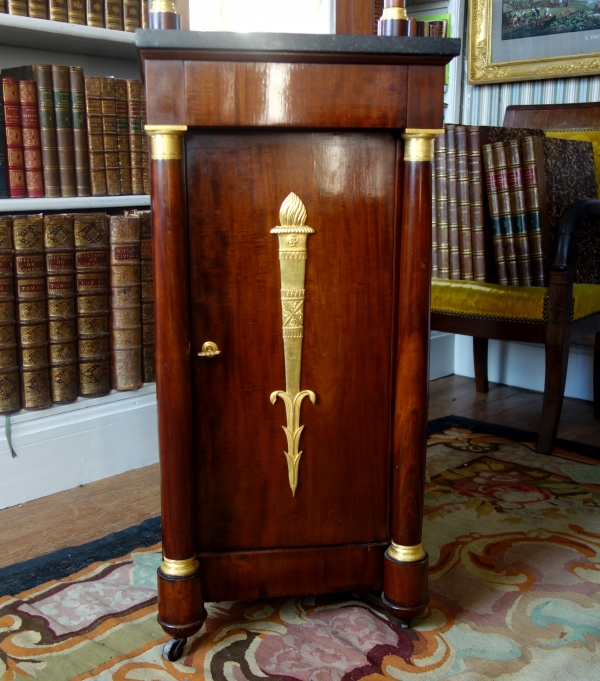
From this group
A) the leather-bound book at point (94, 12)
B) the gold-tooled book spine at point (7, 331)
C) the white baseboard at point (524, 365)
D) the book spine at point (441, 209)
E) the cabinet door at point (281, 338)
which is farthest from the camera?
the white baseboard at point (524, 365)

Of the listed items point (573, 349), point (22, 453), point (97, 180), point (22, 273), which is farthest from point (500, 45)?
point (22, 453)

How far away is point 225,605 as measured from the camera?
4.54 feet

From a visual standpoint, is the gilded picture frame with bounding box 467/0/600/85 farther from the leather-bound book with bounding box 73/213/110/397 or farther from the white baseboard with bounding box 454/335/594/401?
the leather-bound book with bounding box 73/213/110/397

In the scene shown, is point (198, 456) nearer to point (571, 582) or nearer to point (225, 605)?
point (225, 605)

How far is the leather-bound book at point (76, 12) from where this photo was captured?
1.88m

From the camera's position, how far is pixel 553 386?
84.0 inches

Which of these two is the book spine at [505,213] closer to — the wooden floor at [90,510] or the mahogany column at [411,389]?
the wooden floor at [90,510]

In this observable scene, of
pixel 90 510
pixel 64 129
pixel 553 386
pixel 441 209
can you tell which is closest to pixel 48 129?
pixel 64 129

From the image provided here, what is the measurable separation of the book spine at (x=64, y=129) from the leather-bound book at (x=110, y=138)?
0.09m

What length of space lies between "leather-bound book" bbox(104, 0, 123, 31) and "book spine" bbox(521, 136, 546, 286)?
1.20 meters

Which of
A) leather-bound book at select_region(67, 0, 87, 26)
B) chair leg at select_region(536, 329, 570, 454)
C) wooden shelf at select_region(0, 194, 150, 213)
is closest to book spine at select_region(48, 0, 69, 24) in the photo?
leather-bound book at select_region(67, 0, 87, 26)

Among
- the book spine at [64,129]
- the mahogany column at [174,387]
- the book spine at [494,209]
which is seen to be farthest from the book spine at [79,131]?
the book spine at [494,209]

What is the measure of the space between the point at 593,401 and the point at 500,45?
137 centimetres

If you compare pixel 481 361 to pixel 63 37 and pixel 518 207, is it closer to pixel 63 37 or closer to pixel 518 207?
→ pixel 518 207
